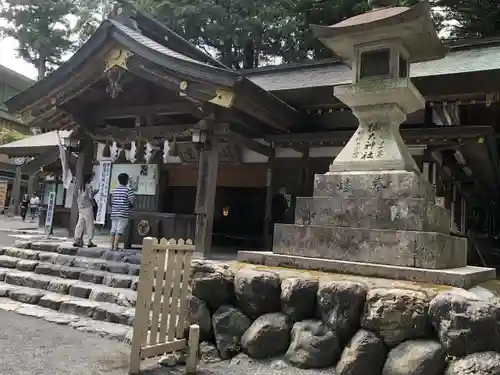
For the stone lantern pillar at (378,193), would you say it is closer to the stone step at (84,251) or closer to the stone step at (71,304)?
the stone step at (71,304)

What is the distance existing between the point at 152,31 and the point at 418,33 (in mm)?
6941

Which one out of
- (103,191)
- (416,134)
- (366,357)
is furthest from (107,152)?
(366,357)

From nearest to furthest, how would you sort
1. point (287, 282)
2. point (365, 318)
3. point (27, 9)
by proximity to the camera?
point (365, 318) → point (287, 282) → point (27, 9)

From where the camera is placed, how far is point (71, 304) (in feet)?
19.9

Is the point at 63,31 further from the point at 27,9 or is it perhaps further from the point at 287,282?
the point at 287,282

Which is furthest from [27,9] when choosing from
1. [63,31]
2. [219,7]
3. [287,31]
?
[287,31]

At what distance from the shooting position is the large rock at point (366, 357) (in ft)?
11.1

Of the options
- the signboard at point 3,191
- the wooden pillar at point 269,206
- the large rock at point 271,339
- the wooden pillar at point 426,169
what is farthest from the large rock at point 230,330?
the signboard at point 3,191

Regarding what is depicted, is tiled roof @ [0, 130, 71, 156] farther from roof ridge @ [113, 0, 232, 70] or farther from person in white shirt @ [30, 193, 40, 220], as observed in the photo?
roof ridge @ [113, 0, 232, 70]

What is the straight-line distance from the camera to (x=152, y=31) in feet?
33.1

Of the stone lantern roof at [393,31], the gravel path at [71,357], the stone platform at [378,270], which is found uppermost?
the stone lantern roof at [393,31]

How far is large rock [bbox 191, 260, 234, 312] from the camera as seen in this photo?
425 centimetres

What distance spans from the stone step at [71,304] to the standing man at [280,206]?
5.26 m

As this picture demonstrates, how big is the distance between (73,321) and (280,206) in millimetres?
5965
